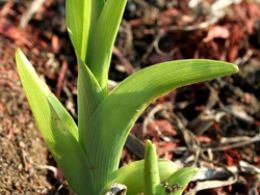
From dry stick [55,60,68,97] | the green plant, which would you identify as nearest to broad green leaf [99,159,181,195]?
the green plant

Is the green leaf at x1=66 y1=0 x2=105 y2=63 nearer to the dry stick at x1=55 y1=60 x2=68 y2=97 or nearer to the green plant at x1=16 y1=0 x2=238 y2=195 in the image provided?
the green plant at x1=16 y1=0 x2=238 y2=195

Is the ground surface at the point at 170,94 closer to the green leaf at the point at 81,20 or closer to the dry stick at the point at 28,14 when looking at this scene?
the dry stick at the point at 28,14

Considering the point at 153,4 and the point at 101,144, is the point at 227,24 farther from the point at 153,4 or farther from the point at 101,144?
the point at 101,144

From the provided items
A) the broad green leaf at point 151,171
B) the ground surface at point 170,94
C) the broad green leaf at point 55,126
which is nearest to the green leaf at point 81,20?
the broad green leaf at point 55,126

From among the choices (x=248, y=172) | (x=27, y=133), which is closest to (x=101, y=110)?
(x=27, y=133)

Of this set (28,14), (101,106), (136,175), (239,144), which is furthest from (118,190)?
(28,14)

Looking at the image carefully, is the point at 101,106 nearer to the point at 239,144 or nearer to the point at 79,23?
the point at 79,23

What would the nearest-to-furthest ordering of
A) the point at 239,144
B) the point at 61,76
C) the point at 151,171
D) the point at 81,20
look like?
the point at 151,171 < the point at 81,20 < the point at 239,144 < the point at 61,76
